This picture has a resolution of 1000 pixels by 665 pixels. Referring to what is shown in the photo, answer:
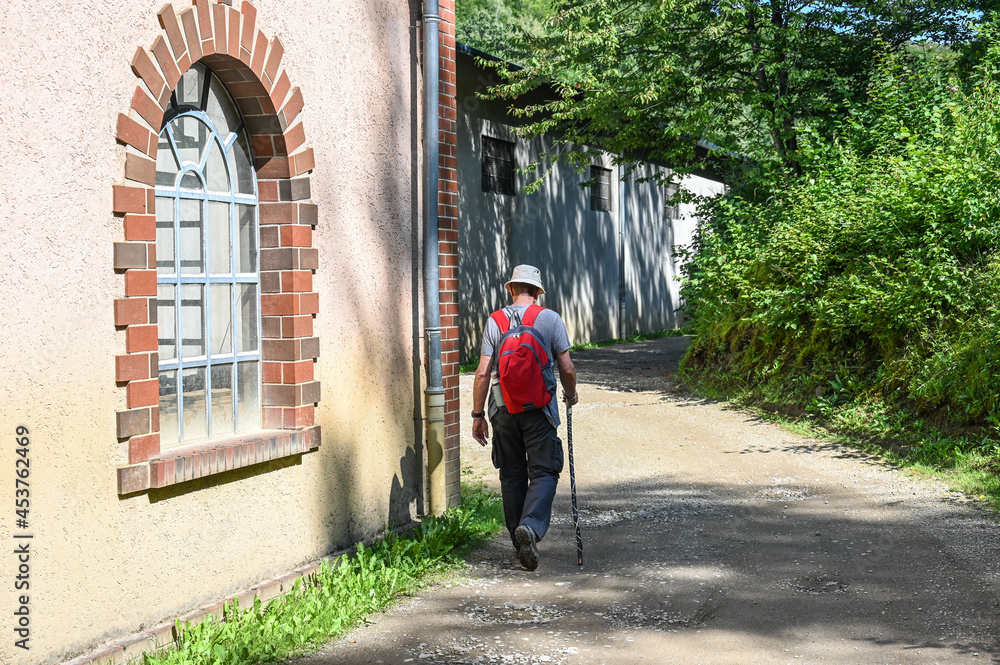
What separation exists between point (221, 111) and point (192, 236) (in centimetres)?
74

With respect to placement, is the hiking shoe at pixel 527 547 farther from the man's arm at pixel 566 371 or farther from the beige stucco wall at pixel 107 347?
the beige stucco wall at pixel 107 347

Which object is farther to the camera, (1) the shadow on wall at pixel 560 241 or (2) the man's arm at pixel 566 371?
(1) the shadow on wall at pixel 560 241

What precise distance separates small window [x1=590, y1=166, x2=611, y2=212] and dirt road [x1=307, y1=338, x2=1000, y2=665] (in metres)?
11.8

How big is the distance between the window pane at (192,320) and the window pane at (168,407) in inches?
6.0

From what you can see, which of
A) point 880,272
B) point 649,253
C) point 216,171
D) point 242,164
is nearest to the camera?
point 216,171

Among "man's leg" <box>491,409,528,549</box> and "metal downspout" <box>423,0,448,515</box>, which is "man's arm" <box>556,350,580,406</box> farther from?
"metal downspout" <box>423,0,448,515</box>

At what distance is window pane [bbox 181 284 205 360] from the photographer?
5086mm

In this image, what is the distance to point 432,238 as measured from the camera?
22.3 feet

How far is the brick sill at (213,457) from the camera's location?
14.6 ft

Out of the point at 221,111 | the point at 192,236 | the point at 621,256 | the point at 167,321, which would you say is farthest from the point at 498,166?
the point at 167,321

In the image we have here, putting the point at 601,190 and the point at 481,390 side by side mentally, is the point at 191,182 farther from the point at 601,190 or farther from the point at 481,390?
the point at 601,190

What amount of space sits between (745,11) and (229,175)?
30.5 feet

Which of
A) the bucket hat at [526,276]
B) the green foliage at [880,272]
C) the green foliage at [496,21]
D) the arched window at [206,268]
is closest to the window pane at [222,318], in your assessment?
the arched window at [206,268]

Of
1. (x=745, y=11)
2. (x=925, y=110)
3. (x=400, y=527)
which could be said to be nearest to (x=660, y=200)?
(x=745, y=11)
